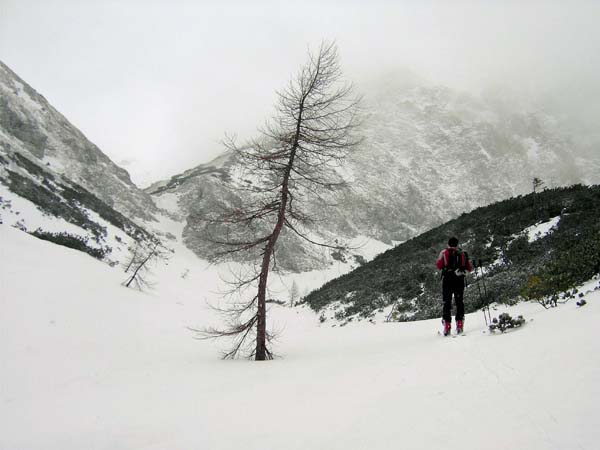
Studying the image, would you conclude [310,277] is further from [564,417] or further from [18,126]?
[564,417]

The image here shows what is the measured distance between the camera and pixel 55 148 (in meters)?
41.8

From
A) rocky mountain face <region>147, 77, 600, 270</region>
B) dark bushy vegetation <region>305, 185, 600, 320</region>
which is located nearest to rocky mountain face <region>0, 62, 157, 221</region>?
rocky mountain face <region>147, 77, 600, 270</region>

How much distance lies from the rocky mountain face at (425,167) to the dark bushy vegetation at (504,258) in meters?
32.6

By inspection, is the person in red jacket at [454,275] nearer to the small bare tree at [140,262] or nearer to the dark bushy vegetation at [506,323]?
the dark bushy vegetation at [506,323]

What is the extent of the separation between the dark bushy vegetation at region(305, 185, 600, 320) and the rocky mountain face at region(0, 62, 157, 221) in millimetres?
33589

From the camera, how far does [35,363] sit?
708 centimetres

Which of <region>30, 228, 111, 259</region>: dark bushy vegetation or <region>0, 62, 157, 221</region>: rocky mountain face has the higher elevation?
<region>0, 62, 157, 221</region>: rocky mountain face

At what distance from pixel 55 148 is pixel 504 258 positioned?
49.6 m

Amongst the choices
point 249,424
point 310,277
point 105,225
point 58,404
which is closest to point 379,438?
point 249,424

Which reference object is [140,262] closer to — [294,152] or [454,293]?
[294,152]

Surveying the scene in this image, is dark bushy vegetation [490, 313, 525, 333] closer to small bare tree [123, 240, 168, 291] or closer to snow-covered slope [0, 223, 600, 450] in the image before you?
snow-covered slope [0, 223, 600, 450]

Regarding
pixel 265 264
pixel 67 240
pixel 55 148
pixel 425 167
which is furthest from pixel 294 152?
pixel 425 167

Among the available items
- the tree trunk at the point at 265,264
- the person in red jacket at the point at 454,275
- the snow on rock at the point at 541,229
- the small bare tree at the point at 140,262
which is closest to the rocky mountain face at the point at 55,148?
the small bare tree at the point at 140,262

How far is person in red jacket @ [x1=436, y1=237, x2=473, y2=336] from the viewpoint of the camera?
273 inches
